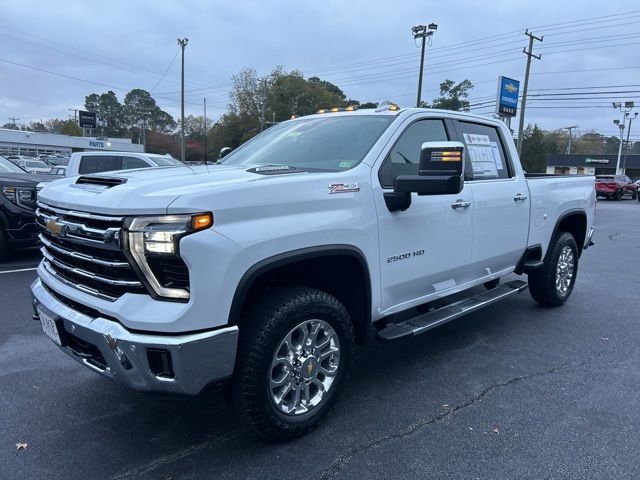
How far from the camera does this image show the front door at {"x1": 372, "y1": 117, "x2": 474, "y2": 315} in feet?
11.0

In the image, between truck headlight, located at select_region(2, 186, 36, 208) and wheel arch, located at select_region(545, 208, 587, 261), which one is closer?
wheel arch, located at select_region(545, 208, 587, 261)

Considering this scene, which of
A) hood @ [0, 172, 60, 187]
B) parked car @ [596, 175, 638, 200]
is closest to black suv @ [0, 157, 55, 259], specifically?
hood @ [0, 172, 60, 187]

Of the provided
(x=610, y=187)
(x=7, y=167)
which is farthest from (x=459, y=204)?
(x=610, y=187)

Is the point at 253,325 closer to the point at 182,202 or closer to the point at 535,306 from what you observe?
the point at 182,202

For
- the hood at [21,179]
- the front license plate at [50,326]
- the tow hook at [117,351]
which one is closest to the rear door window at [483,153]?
the tow hook at [117,351]

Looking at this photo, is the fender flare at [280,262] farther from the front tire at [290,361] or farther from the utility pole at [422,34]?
the utility pole at [422,34]

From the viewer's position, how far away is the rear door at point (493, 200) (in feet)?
14.0

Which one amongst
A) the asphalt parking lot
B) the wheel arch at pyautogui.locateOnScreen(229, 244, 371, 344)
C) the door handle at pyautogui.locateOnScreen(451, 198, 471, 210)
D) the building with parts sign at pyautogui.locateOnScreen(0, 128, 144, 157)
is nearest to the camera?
the wheel arch at pyautogui.locateOnScreen(229, 244, 371, 344)

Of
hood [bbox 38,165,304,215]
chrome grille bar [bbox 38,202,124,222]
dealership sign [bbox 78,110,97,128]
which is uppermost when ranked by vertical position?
dealership sign [bbox 78,110,97,128]

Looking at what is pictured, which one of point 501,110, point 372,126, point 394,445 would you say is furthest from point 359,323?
point 501,110

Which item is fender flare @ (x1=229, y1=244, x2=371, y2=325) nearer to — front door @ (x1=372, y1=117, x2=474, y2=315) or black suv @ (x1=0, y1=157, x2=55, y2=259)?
front door @ (x1=372, y1=117, x2=474, y2=315)

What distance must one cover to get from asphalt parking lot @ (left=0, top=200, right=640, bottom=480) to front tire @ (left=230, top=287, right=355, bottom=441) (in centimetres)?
20

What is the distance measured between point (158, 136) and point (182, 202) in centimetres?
10469

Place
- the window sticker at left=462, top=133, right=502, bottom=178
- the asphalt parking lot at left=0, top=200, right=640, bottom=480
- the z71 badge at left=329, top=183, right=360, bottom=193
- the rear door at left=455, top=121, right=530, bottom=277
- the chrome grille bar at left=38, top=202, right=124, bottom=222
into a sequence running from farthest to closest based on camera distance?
the window sticker at left=462, top=133, right=502, bottom=178, the rear door at left=455, top=121, right=530, bottom=277, the z71 badge at left=329, top=183, right=360, bottom=193, the asphalt parking lot at left=0, top=200, right=640, bottom=480, the chrome grille bar at left=38, top=202, right=124, bottom=222
